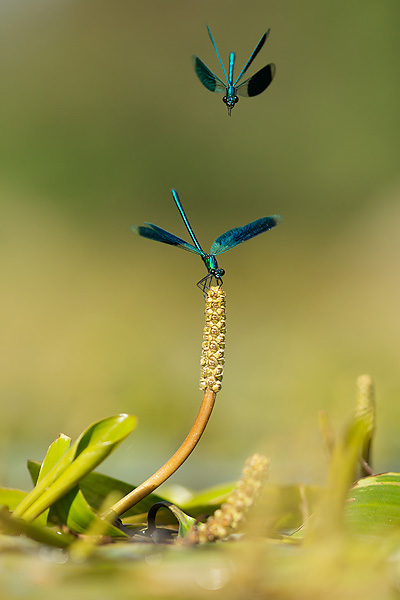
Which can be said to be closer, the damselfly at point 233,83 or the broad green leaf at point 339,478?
the broad green leaf at point 339,478

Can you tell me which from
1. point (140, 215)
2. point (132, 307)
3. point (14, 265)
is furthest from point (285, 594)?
point (14, 265)

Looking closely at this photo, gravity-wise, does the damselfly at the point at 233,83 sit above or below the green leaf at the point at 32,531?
above

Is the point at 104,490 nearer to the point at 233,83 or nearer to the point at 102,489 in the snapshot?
the point at 102,489

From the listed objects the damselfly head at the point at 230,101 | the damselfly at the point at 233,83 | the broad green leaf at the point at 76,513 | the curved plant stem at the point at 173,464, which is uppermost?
the damselfly at the point at 233,83

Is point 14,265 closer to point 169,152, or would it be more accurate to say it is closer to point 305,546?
point 169,152

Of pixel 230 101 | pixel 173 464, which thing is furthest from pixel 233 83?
pixel 173 464

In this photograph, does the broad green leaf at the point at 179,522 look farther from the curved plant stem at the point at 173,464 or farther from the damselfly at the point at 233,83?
the damselfly at the point at 233,83

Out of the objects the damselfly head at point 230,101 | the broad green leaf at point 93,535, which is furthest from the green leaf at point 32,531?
the damselfly head at point 230,101
